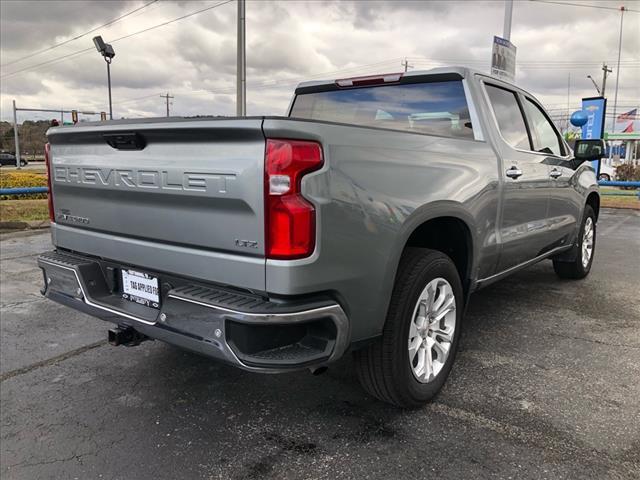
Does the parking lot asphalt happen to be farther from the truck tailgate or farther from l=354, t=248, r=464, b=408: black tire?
the truck tailgate

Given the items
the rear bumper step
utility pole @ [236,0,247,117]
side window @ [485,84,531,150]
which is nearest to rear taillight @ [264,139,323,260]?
the rear bumper step

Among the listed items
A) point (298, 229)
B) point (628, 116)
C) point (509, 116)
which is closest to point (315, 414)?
point (298, 229)

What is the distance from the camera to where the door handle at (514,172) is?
3.72 metres

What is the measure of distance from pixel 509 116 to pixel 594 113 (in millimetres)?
14624

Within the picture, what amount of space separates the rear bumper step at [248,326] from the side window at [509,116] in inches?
92.4

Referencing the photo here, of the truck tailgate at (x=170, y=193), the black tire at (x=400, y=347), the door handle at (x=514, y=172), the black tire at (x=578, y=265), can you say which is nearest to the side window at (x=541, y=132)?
the door handle at (x=514, y=172)

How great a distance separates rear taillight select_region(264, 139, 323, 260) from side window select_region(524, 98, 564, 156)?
2947 mm

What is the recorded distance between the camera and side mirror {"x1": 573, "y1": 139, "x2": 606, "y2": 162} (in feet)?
16.2

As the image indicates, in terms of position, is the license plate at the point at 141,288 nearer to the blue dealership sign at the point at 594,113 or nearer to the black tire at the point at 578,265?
the black tire at the point at 578,265

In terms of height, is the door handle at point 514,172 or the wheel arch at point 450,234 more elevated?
the door handle at point 514,172

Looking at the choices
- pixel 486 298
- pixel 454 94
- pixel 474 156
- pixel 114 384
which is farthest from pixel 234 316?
pixel 486 298

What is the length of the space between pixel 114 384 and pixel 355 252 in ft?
6.61

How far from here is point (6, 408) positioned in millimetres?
3096

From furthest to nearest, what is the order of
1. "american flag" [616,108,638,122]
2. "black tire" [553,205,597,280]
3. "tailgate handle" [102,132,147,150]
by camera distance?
1. "american flag" [616,108,638,122]
2. "black tire" [553,205,597,280]
3. "tailgate handle" [102,132,147,150]
